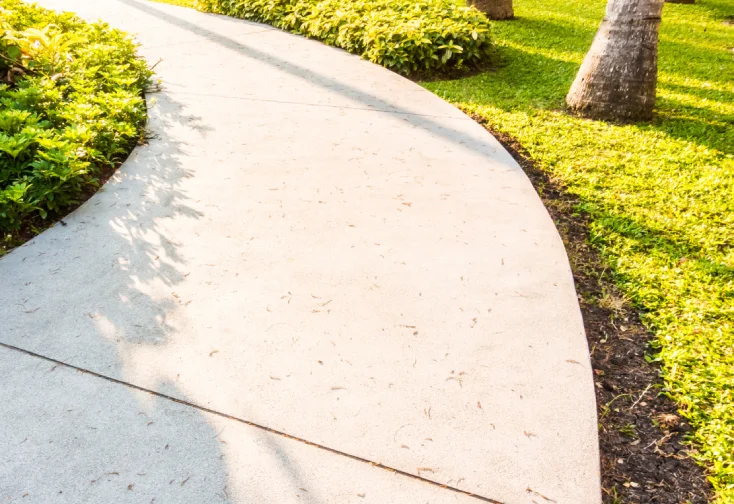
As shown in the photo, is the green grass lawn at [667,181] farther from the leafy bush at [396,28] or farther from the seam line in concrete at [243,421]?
the seam line in concrete at [243,421]

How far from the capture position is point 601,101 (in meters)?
5.58

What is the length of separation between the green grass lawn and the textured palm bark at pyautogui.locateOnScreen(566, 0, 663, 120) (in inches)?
7.8

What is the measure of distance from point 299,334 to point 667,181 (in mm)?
3505

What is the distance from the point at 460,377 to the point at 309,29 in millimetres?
6889

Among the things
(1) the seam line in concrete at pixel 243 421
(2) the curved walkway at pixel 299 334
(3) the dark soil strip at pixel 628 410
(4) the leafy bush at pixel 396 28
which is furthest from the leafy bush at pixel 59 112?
(3) the dark soil strip at pixel 628 410

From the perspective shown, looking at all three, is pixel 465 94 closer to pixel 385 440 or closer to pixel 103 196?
pixel 103 196

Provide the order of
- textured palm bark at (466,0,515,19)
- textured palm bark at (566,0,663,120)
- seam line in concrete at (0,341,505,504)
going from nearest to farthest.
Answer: seam line in concrete at (0,341,505,504) → textured palm bark at (566,0,663,120) → textured palm bark at (466,0,515,19)

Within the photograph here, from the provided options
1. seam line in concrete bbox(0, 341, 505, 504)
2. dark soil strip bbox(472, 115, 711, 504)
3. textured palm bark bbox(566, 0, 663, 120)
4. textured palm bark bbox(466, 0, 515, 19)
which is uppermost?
textured palm bark bbox(466, 0, 515, 19)

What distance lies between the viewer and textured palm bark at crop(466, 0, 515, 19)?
930 centimetres

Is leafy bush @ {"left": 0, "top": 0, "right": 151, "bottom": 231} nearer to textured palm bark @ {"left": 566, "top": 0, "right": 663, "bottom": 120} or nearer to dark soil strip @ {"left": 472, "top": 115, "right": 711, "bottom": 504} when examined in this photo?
dark soil strip @ {"left": 472, "top": 115, "right": 711, "bottom": 504}

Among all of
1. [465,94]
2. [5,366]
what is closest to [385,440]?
[5,366]

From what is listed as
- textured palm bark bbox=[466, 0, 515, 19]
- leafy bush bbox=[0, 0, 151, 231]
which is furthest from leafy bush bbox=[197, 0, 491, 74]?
leafy bush bbox=[0, 0, 151, 231]

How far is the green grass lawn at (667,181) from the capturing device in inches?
111

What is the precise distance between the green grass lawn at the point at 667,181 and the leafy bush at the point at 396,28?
426 mm
